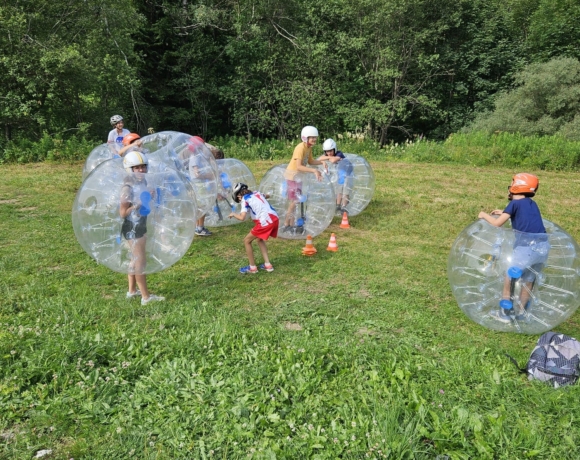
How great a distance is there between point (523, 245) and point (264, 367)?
2.53 metres

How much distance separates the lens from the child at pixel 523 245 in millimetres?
4066

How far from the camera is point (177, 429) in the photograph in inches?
122

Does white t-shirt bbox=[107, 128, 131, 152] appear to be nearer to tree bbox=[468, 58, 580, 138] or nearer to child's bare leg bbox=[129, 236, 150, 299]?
child's bare leg bbox=[129, 236, 150, 299]

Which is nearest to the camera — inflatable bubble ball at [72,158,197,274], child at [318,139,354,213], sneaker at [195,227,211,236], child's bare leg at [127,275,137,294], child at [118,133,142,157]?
inflatable bubble ball at [72,158,197,274]

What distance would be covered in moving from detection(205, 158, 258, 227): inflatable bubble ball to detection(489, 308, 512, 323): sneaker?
445 cm

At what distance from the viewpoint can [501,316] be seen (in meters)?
4.43

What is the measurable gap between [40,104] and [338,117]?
40.1 feet

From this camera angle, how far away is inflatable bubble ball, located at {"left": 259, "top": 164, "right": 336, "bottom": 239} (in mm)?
6836

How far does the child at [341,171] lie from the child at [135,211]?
151 inches

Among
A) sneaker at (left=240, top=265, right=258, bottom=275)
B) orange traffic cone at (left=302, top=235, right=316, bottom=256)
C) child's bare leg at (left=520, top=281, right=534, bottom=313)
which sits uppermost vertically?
child's bare leg at (left=520, top=281, right=534, bottom=313)

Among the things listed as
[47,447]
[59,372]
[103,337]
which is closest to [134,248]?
[103,337]

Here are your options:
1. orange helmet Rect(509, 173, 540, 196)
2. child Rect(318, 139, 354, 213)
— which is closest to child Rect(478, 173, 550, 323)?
orange helmet Rect(509, 173, 540, 196)

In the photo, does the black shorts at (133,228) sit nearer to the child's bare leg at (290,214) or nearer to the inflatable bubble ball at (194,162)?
the inflatable bubble ball at (194,162)

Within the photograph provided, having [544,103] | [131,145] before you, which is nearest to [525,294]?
[131,145]
